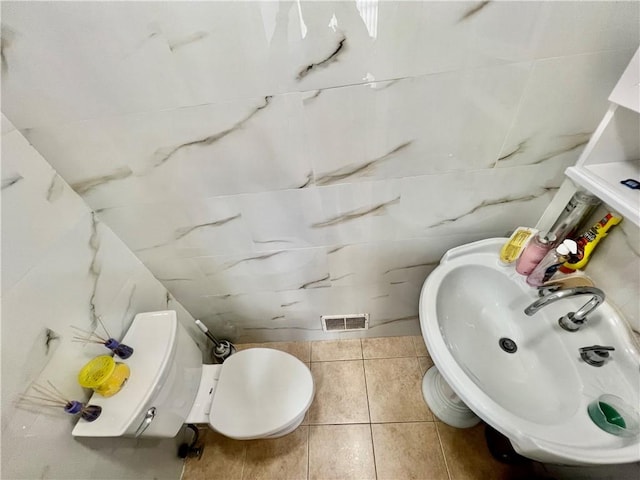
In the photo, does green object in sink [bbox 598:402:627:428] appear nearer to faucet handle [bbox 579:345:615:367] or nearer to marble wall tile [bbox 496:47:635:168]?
faucet handle [bbox 579:345:615:367]

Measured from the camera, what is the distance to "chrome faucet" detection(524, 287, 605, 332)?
660mm

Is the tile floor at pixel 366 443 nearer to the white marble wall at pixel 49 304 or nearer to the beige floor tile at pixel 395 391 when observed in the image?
the beige floor tile at pixel 395 391

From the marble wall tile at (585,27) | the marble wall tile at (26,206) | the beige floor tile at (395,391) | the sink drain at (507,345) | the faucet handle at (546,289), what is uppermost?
the marble wall tile at (585,27)

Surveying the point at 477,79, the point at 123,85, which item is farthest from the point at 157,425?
the point at 477,79

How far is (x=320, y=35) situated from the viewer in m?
0.59

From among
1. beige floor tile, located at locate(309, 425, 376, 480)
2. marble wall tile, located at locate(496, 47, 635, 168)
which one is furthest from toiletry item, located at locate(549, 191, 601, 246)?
beige floor tile, located at locate(309, 425, 376, 480)

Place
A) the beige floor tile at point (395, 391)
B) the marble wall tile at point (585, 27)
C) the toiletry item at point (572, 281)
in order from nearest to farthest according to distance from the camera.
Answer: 1. the marble wall tile at point (585, 27)
2. the toiletry item at point (572, 281)
3. the beige floor tile at point (395, 391)

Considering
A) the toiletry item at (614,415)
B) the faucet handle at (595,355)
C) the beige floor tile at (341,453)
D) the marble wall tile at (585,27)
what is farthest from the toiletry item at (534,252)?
the beige floor tile at (341,453)

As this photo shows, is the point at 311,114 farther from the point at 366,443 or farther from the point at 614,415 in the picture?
the point at 366,443

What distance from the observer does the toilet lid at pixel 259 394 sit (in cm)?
103

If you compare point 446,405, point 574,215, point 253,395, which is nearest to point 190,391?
point 253,395

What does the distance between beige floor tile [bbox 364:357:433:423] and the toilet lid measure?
1.47ft

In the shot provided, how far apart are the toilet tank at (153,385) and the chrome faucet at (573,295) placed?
1.15 m

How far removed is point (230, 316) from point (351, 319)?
620 millimetres
